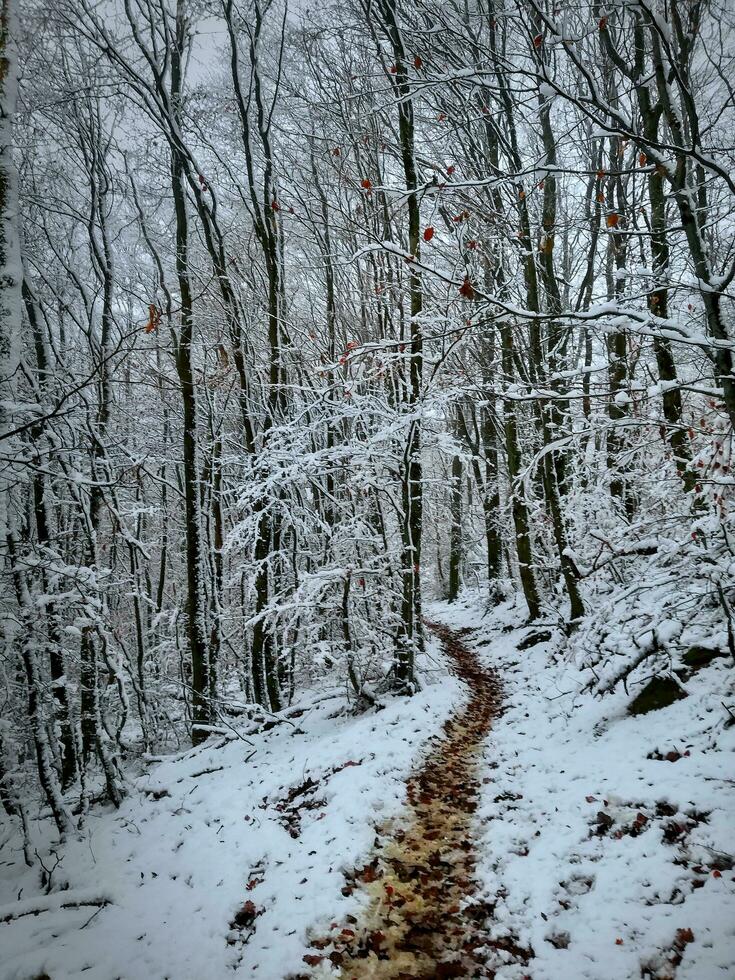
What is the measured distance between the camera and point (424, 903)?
4016 millimetres

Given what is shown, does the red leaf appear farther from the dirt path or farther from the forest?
the dirt path

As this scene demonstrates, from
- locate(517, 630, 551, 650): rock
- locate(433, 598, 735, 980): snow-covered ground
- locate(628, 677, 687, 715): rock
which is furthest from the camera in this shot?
locate(517, 630, 551, 650): rock

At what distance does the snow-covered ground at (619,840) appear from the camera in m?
3.09

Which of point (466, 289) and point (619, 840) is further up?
point (466, 289)

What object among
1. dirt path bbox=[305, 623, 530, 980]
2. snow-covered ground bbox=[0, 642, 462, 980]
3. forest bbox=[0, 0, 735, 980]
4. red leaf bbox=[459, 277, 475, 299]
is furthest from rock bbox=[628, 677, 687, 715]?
red leaf bbox=[459, 277, 475, 299]

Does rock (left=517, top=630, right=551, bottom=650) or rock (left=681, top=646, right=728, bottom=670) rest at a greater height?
rock (left=681, top=646, right=728, bottom=670)

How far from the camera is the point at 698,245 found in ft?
10.7

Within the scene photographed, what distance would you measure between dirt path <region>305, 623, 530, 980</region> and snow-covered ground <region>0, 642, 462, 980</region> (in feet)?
0.65

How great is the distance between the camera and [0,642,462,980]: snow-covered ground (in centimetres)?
374

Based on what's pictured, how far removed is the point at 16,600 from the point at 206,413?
18.4ft

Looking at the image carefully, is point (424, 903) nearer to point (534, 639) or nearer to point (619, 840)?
point (619, 840)

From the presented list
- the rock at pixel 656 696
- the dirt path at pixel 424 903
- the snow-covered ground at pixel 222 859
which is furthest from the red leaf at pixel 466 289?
the rock at pixel 656 696

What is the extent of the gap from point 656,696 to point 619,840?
84.9 inches

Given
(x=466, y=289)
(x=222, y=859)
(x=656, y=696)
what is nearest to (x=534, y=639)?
(x=656, y=696)
